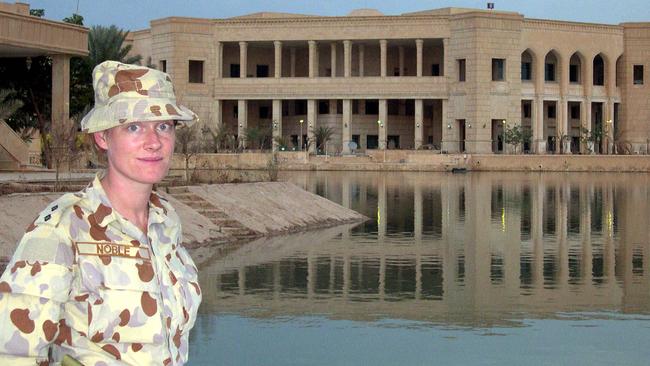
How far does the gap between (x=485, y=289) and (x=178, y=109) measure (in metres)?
13.9

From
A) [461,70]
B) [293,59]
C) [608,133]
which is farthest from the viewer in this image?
[293,59]

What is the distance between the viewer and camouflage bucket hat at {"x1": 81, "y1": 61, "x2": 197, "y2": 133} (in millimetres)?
3508

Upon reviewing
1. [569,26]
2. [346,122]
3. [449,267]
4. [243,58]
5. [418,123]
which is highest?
[569,26]

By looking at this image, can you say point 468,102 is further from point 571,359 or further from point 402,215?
point 571,359

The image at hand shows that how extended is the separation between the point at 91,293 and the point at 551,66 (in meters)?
94.0

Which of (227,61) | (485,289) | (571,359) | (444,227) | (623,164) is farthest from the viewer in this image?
(227,61)

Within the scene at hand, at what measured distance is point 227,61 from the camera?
96.1 m

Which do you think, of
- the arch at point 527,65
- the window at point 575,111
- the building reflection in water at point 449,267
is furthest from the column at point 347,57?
the building reflection in water at point 449,267

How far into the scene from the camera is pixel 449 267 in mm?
20203

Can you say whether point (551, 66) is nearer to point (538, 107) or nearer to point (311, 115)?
point (538, 107)

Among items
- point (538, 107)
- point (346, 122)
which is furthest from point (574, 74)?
point (346, 122)

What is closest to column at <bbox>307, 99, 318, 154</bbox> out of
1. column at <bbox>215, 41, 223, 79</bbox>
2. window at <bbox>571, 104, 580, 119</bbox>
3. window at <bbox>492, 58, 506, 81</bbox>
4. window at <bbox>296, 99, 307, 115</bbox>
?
window at <bbox>296, 99, 307, 115</bbox>

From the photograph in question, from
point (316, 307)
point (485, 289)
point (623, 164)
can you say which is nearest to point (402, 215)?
point (485, 289)

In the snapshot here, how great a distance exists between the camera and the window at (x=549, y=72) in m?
94.6
